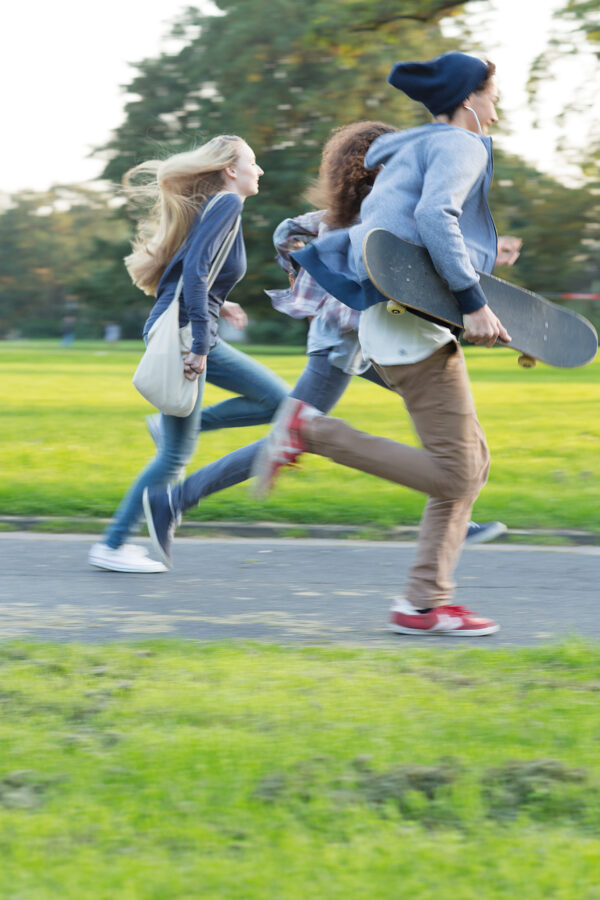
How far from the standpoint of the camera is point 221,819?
2.53 m

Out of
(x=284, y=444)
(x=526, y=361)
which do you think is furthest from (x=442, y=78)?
(x=284, y=444)

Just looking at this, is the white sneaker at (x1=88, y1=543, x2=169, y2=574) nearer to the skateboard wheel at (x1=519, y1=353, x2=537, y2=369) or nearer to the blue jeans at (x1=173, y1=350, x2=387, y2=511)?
the blue jeans at (x1=173, y1=350, x2=387, y2=511)

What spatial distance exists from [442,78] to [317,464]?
5.04 meters

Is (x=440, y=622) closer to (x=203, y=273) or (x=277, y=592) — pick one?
(x=277, y=592)

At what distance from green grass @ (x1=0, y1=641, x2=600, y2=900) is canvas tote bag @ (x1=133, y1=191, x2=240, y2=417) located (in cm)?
144

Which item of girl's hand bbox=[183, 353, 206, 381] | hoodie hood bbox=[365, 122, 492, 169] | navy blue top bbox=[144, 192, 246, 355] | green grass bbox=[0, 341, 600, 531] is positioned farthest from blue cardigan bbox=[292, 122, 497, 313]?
green grass bbox=[0, 341, 600, 531]

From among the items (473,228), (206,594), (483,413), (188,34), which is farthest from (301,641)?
(188,34)

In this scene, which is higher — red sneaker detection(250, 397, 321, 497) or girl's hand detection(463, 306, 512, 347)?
girl's hand detection(463, 306, 512, 347)

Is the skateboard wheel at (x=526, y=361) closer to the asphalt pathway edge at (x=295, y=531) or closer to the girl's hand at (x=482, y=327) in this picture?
the girl's hand at (x=482, y=327)

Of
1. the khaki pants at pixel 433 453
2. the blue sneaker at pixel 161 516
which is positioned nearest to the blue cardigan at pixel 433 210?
the khaki pants at pixel 433 453

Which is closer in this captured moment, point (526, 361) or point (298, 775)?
point (298, 775)

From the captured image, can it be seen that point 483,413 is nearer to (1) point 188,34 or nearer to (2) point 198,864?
(2) point 198,864

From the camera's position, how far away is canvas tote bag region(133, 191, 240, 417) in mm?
4969

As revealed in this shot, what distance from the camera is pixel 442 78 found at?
406 centimetres
